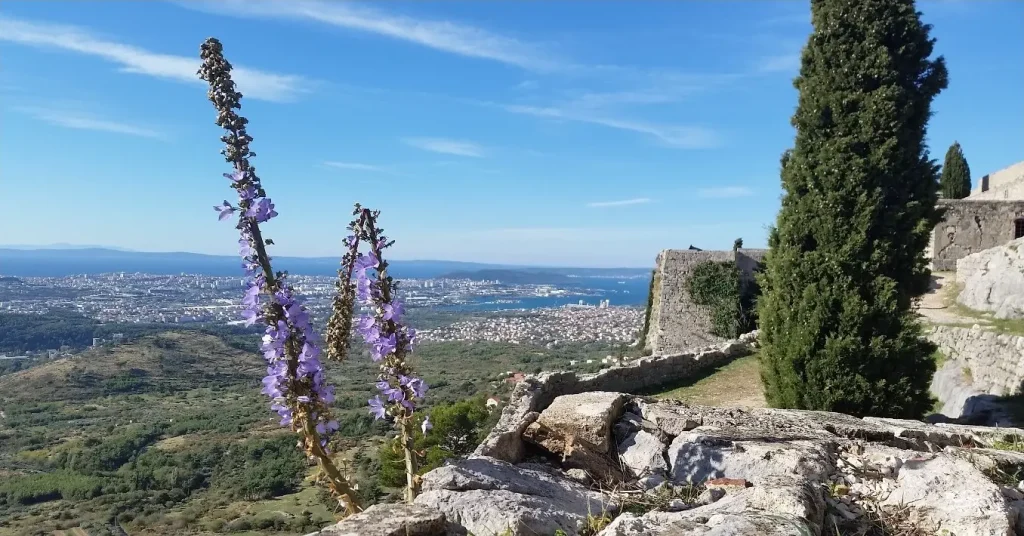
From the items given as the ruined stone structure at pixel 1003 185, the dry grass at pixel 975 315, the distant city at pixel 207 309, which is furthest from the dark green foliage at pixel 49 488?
the ruined stone structure at pixel 1003 185

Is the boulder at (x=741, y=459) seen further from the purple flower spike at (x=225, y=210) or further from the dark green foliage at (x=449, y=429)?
the dark green foliage at (x=449, y=429)

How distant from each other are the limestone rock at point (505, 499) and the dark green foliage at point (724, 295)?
17.5 metres

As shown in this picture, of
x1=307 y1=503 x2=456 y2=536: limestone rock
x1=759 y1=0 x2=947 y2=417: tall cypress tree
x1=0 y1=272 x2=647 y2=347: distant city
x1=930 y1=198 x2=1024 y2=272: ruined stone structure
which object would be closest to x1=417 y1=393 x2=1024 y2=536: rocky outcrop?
x1=307 y1=503 x2=456 y2=536: limestone rock

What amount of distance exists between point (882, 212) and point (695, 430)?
6225mm

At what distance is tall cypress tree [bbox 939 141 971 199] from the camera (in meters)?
30.3

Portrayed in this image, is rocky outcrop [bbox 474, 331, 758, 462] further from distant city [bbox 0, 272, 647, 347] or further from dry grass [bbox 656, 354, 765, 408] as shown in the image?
distant city [bbox 0, 272, 647, 347]

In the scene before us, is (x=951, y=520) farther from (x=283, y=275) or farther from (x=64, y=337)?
(x=64, y=337)

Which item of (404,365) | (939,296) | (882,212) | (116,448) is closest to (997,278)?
(939,296)

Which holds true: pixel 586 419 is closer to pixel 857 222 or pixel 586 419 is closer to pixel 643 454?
pixel 643 454

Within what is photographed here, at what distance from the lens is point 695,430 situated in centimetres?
568

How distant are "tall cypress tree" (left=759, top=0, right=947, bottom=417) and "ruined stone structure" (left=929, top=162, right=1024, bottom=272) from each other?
13.9 metres

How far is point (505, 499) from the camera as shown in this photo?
10.4ft

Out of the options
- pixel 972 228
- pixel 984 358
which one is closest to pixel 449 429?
pixel 984 358

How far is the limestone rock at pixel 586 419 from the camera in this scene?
17.6ft
